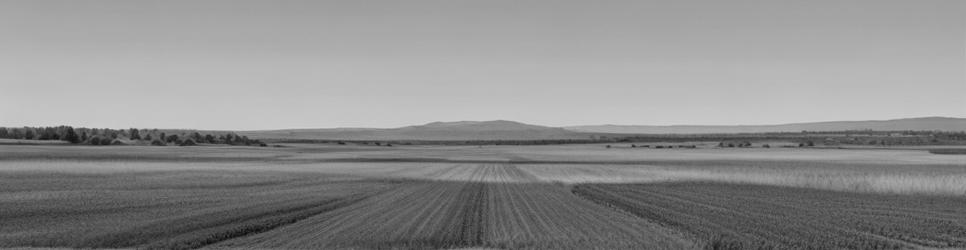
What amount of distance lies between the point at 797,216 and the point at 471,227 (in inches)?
343

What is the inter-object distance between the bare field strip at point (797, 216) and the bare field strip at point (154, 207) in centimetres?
965

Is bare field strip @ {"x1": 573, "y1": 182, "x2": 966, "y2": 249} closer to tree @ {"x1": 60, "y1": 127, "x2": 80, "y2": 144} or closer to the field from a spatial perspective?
the field

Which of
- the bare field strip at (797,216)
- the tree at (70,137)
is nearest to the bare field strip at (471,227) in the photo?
the bare field strip at (797,216)

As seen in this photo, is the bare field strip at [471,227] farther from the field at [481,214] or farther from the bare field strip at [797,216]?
the bare field strip at [797,216]

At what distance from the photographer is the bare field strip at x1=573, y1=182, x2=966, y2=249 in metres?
15.5

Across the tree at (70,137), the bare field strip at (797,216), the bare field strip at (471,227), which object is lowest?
the bare field strip at (471,227)

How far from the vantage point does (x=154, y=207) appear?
22.4 m

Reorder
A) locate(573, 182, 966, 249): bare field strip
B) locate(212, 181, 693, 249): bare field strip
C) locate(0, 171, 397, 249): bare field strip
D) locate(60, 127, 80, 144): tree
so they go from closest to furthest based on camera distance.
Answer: locate(212, 181, 693, 249): bare field strip
locate(573, 182, 966, 249): bare field strip
locate(0, 171, 397, 249): bare field strip
locate(60, 127, 80, 144): tree

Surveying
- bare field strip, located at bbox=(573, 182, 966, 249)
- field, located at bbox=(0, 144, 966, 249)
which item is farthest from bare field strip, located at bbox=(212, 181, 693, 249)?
bare field strip, located at bbox=(573, 182, 966, 249)

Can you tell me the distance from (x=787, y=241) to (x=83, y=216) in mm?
16830

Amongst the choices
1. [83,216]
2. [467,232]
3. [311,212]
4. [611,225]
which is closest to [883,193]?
[611,225]

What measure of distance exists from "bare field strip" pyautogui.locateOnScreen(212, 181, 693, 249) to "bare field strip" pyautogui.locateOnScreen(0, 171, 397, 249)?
127 cm

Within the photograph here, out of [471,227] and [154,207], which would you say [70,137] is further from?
[471,227]

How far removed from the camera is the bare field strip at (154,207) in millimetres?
16188
